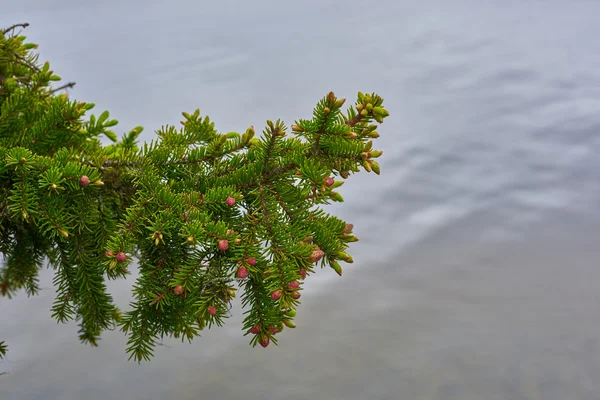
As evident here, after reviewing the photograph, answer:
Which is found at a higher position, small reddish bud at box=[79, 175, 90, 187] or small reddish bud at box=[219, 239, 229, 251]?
small reddish bud at box=[79, 175, 90, 187]

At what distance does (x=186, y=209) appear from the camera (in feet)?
2.89

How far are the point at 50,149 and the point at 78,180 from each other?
23 centimetres

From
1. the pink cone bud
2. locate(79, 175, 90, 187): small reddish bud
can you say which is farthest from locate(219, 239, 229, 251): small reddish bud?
locate(79, 175, 90, 187): small reddish bud

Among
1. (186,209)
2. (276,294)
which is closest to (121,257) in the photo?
(186,209)

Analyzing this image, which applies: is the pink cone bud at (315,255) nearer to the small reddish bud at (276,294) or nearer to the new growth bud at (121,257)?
the small reddish bud at (276,294)

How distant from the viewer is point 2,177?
38.7 inches

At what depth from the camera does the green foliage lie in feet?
2.76

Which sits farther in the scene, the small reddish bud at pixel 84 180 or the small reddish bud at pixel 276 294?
the small reddish bud at pixel 84 180

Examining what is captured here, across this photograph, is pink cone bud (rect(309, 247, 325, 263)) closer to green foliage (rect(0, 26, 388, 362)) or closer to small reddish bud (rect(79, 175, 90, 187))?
green foliage (rect(0, 26, 388, 362))

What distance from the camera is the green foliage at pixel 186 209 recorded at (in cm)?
84

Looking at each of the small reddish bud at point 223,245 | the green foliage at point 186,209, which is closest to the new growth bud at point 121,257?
the green foliage at point 186,209

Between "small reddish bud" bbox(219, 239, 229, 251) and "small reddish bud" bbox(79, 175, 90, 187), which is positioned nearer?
"small reddish bud" bbox(219, 239, 229, 251)

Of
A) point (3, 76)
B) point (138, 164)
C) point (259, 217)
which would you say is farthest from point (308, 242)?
point (3, 76)

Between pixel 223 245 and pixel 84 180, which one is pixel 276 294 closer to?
pixel 223 245
